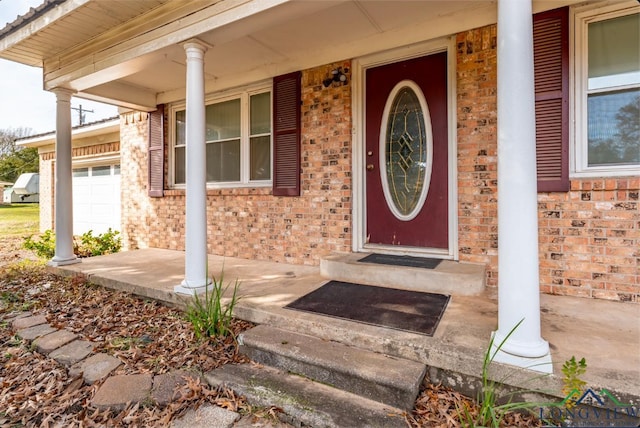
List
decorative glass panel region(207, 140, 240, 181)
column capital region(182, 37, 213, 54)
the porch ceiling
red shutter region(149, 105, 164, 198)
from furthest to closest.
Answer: red shutter region(149, 105, 164, 198), decorative glass panel region(207, 140, 240, 181), column capital region(182, 37, 213, 54), the porch ceiling

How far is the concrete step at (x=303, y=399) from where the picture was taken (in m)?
1.58

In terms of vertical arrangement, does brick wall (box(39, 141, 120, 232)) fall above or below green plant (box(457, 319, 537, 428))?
above

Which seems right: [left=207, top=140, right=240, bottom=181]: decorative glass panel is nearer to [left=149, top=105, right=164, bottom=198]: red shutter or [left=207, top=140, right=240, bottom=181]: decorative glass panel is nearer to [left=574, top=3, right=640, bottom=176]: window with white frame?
[left=149, top=105, right=164, bottom=198]: red shutter

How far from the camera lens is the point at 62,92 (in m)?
4.35

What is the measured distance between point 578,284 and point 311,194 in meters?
2.68

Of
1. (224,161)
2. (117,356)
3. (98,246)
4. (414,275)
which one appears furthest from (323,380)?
(98,246)

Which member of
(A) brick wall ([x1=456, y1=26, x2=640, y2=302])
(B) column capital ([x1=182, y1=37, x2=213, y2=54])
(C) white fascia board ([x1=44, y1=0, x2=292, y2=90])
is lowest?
(A) brick wall ([x1=456, y1=26, x2=640, y2=302])

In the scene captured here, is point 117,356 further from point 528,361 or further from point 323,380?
point 528,361

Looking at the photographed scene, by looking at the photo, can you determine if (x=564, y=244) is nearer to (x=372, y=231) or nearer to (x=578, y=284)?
(x=578, y=284)

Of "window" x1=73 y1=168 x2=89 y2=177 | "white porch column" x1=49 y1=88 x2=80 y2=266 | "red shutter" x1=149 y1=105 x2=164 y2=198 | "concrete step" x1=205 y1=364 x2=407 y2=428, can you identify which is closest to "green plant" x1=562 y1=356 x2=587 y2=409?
"concrete step" x1=205 y1=364 x2=407 y2=428

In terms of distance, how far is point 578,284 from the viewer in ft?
9.01

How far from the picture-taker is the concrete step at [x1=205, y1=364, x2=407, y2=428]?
1.58 meters

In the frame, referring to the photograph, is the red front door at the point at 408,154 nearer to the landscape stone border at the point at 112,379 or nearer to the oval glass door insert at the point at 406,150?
the oval glass door insert at the point at 406,150

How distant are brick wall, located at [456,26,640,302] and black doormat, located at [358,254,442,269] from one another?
325 mm
